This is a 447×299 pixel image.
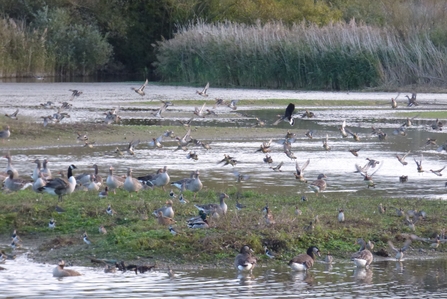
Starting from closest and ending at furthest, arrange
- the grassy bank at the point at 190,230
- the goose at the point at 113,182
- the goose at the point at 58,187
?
the grassy bank at the point at 190,230, the goose at the point at 58,187, the goose at the point at 113,182

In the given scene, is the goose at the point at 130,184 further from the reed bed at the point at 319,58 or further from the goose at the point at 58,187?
the reed bed at the point at 319,58

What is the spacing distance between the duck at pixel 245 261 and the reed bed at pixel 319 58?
32.2 metres

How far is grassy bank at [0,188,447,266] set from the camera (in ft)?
36.4

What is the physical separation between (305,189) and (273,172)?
2322 millimetres

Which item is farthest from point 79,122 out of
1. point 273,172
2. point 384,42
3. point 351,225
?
point 384,42

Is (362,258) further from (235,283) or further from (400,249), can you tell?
(235,283)

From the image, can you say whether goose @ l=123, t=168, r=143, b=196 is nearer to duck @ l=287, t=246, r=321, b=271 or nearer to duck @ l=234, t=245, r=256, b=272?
duck @ l=234, t=245, r=256, b=272

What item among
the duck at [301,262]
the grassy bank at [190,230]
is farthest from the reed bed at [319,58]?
the duck at [301,262]

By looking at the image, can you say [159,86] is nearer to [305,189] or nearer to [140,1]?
[140,1]

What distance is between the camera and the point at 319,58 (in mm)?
43062

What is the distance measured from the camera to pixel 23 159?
19812mm

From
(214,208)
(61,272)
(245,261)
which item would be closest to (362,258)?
(245,261)

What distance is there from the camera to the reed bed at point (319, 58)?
1646 inches

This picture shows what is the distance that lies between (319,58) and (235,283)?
3380cm
